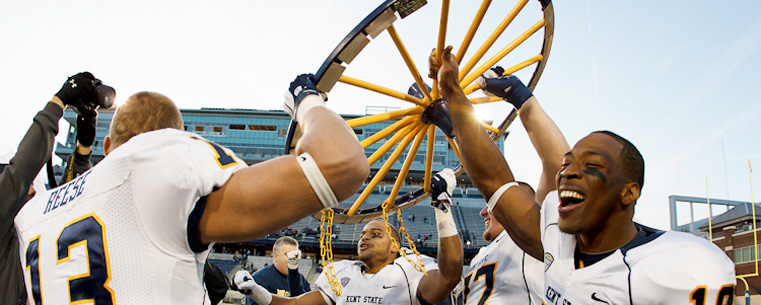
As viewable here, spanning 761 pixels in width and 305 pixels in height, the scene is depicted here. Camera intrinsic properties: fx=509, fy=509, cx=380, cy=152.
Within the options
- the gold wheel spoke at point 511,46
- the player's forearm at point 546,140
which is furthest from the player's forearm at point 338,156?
the gold wheel spoke at point 511,46

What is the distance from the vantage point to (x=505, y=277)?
13.3ft

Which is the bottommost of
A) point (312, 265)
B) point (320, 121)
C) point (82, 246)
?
point (312, 265)

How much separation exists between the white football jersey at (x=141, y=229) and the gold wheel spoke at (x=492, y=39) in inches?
132

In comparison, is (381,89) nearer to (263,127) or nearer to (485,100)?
(485,100)

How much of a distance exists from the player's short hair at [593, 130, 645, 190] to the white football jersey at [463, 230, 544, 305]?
125cm

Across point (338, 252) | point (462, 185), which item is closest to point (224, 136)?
point (338, 252)

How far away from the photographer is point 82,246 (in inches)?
64.1

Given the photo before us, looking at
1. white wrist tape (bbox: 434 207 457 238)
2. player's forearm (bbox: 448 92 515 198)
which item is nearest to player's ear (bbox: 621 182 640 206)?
player's forearm (bbox: 448 92 515 198)

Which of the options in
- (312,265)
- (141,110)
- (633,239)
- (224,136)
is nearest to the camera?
(141,110)

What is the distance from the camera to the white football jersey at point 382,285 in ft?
16.7

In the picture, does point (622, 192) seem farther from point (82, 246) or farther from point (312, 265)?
point (312, 265)

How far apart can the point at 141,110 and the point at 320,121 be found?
696 millimetres

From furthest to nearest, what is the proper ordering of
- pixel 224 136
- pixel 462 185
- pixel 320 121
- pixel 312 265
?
pixel 224 136 < pixel 462 185 < pixel 312 265 < pixel 320 121

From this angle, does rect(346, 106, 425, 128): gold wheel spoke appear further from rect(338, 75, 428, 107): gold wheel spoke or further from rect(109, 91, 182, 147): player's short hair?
rect(109, 91, 182, 147): player's short hair
